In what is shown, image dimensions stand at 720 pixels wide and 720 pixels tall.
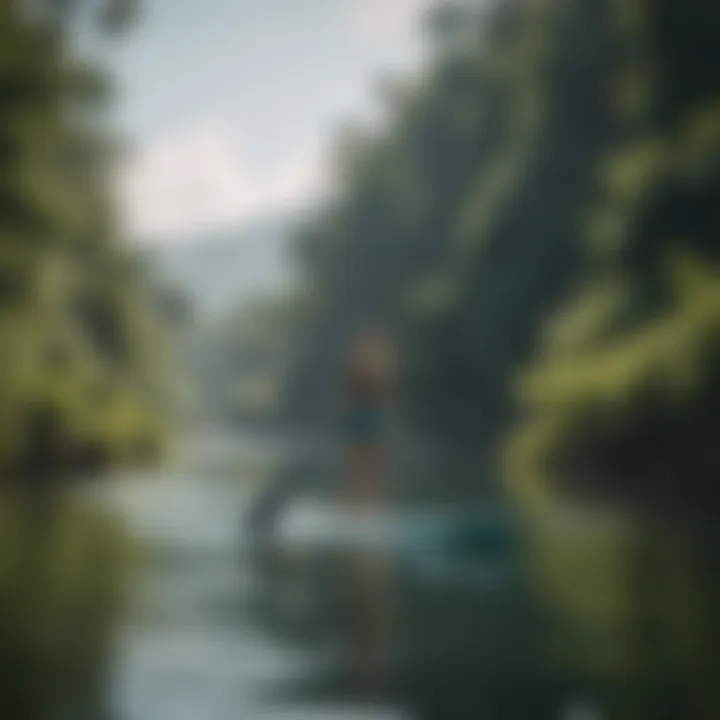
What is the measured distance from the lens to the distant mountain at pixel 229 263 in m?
2.85

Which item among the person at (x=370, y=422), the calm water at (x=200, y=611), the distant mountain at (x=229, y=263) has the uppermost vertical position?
the distant mountain at (x=229, y=263)

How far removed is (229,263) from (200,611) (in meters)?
0.83

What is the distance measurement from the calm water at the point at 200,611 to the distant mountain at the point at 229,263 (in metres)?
0.36

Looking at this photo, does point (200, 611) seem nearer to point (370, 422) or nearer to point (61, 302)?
point (370, 422)

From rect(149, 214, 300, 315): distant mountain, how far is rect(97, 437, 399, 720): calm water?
360 millimetres

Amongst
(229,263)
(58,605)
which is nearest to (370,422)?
(229,263)

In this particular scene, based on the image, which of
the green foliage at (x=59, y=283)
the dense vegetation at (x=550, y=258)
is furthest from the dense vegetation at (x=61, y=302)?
the dense vegetation at (x=550, y=258)

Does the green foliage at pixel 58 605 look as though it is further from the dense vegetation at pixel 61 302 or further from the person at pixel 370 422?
the person at pixel 370 422

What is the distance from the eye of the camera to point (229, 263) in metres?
2.81

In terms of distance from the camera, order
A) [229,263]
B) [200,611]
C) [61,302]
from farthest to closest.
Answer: [61,302]
[229,263]
[200,611]

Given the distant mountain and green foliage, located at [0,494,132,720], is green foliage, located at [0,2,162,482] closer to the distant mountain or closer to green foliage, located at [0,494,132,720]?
the distant mountain

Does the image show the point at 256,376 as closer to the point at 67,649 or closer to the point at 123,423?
the point at 123,423

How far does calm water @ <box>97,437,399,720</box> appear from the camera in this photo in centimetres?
211

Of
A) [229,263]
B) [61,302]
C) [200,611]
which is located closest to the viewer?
[200,611]
